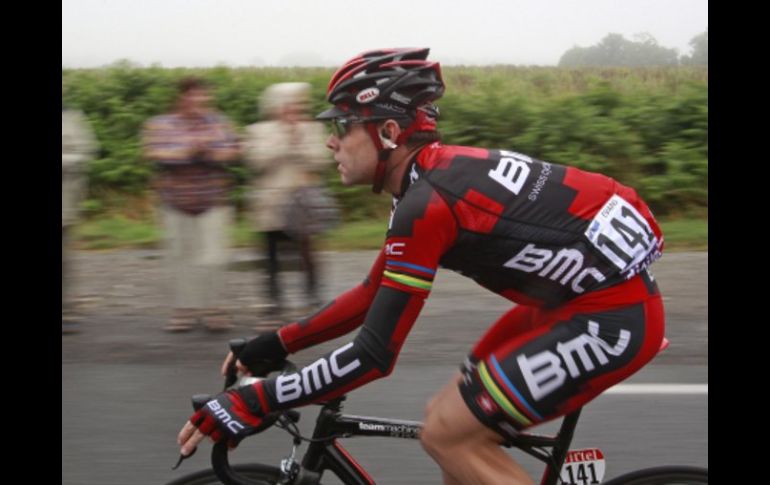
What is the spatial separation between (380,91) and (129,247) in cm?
758

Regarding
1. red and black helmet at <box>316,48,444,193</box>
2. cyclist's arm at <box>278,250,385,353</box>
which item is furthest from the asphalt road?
red and black helmet at <box>316,48,444,193</box>

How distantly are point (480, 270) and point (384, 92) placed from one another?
1.89 ft

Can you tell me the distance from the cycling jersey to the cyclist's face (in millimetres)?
117

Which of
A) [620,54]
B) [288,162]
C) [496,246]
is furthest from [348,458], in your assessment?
[620,54]

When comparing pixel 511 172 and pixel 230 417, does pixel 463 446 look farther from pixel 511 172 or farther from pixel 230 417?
pixel 511 172

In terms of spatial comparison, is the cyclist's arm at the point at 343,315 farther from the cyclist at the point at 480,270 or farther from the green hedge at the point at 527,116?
the green hedge at the point at 527,116

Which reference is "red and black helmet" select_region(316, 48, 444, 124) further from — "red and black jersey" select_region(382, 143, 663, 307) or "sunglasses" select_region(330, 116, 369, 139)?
"red and black jersey" select_region(382, 143, 663, 307)

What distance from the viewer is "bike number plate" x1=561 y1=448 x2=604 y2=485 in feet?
10.5

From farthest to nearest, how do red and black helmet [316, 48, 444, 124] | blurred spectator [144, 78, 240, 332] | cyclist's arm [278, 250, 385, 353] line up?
blurred spectator [144, 78, 240, 332]
cyclist's arm [278, 250, 385, 353]
red and black helmet [316, 48, 444, 124]

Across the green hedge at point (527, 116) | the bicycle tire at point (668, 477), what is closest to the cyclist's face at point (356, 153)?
the bicycle tire at point (668, 477)

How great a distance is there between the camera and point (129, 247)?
1022cm

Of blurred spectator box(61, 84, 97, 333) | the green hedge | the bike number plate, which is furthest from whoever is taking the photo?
the green hedge

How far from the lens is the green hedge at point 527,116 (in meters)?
11.9
